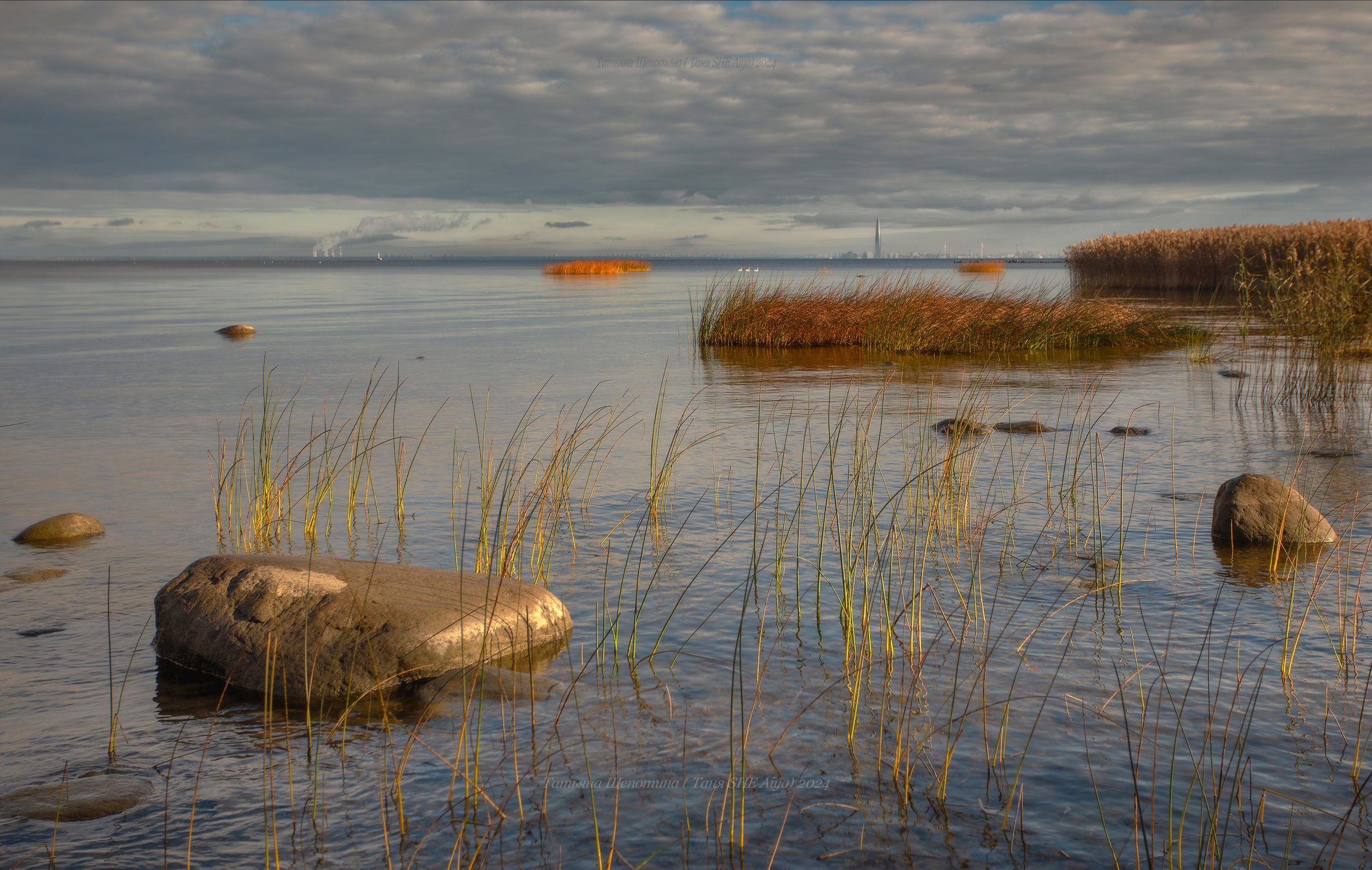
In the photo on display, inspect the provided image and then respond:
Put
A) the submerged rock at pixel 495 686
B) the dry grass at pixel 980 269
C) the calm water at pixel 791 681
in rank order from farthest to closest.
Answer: the dry grass at pixel 980 269
the submerged rock at pixel 495 686
the calm water at pixel 791 681

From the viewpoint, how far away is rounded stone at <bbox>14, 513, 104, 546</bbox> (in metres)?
6.88

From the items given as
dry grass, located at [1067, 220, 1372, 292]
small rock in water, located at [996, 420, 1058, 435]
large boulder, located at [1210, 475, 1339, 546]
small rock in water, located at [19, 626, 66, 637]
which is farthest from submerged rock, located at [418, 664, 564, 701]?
dry grass, located at [1067, 220, 1372, 292]

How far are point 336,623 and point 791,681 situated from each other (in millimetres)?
2074

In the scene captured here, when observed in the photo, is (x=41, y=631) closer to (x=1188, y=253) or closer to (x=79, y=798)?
(x=79, y=798)

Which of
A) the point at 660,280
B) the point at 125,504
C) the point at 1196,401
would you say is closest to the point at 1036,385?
the point at 1196,401

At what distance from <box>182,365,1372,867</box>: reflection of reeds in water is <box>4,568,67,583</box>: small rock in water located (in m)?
2.50

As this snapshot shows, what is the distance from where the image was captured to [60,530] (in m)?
6.93

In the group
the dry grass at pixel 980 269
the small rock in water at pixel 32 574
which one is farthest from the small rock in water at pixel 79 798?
the dry grass at pixel 980 269

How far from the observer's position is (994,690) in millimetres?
4570

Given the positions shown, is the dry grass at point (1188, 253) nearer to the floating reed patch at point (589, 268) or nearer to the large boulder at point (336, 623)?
the large boulder at point (336, 623)

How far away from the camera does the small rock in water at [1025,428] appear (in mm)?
10664

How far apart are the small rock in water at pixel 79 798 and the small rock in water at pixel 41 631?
5.70 feet

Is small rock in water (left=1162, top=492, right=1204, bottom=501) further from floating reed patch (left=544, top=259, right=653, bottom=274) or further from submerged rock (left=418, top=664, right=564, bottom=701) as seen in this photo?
floating reed patch (left=544, top=259, right=653, bottom=274)

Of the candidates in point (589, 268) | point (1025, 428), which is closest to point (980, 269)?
point (589, 268)
